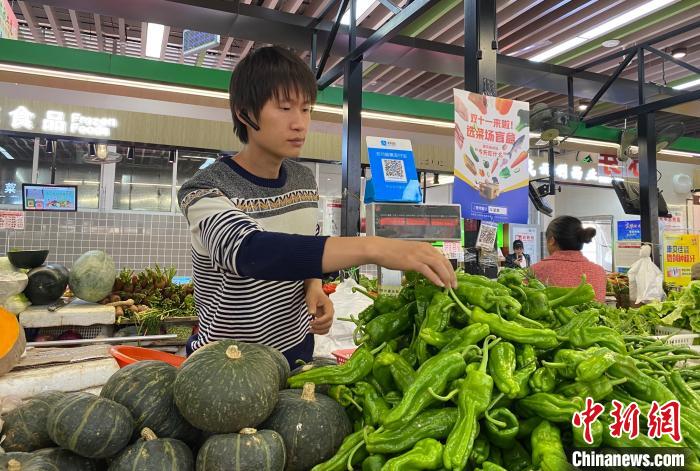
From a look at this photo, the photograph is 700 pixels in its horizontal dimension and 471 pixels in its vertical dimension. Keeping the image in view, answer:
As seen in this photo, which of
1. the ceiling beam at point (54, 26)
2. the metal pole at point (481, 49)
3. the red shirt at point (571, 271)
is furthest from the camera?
the ceiling beam at point (54, 26)

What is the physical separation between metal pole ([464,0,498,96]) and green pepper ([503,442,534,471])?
1.86m

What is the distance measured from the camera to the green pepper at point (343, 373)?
1110mm

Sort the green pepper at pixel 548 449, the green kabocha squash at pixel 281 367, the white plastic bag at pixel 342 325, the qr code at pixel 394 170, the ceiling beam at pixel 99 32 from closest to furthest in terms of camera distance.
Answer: the green pepper at pixel 548 449, the green kabocha squash at pixel 281 367, the qr code at pixel 394 170, the white plastic bag at pixel 342 325, the ceiling beam at pixel 99 32

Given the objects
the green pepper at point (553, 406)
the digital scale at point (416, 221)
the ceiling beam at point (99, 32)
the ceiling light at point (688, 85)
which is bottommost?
the green pepper at point (553, 406)

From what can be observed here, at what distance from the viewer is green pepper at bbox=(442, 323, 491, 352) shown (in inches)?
40.1

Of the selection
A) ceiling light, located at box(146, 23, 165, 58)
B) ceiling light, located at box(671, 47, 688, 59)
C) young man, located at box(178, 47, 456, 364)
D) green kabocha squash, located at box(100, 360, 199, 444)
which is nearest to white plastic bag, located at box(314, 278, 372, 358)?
young man, located at box(178, 47, 456, 364)

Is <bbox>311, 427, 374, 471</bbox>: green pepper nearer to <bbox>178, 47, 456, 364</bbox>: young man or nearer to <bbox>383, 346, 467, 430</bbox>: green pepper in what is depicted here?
<bbox>383, 346, 467, 430</bbox>: green pepper

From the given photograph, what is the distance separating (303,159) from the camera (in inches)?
293

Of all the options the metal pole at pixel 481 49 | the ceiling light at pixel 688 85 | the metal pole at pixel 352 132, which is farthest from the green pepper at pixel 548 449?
the ceiling light at pixel 688 85

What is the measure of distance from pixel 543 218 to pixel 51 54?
11.7 metres

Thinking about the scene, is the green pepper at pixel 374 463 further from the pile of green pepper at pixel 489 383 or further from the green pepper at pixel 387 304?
the green pepper at pixel 387 304

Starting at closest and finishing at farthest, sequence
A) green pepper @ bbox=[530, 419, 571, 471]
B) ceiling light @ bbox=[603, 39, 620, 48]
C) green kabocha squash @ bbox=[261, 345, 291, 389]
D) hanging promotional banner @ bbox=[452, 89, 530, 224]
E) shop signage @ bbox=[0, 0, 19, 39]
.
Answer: green pepper @ bbox=[530, 419, 571, 471] → green kabocha squash @ bbox=[261, 345, 291, 389] → hanging promotional banner @ bbox=[452, 89, 530, 224] → shop signage @ bbox=[0, 0, 19, 39] → ceiling light @ bbox=[603, 39, 620, 48]

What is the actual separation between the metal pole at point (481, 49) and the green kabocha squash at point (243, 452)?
2.00 meters

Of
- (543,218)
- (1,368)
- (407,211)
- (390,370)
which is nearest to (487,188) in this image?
(407,211)
